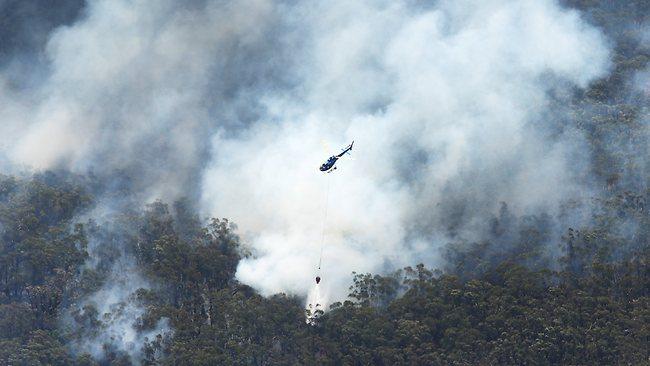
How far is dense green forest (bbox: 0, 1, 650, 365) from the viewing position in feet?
392

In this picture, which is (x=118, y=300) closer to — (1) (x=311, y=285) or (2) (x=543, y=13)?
(1) (x=311, y=285)

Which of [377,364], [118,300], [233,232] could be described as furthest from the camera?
[233,232]

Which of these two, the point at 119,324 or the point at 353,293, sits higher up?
the point at 119,324

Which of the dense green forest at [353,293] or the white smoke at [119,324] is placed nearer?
the dense green forest at [353,293]

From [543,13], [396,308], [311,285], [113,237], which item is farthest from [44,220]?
[543,13]

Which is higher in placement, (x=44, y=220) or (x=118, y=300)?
(x=44, y=220)

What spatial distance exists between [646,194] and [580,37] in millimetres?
25505

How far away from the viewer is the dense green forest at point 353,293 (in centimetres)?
11956

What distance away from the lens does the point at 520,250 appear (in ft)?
431

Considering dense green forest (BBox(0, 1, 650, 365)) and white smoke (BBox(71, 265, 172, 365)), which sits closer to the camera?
dense green forest (BBox(0, 1, 650, 365))

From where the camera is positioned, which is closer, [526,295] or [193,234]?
[526,295]

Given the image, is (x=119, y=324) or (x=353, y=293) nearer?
(x=119, y=324)

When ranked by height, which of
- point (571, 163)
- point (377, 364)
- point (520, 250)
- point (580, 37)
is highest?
point (580, 37)

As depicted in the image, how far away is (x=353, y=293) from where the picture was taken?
128375mm
